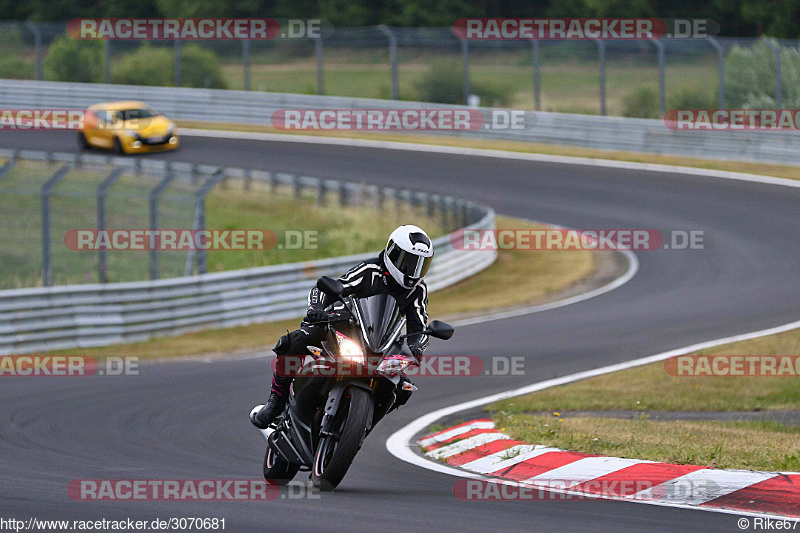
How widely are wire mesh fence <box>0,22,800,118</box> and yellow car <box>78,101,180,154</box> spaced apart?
5726 mm

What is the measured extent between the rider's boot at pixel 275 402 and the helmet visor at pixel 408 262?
1159mm

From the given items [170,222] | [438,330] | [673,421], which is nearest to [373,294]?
[438,330]

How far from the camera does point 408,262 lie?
7410mm

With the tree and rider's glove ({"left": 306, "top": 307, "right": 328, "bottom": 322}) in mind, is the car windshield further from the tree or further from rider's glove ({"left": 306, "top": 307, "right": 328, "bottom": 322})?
rider's glove ({"left": 306, "top": 307, "right": 328, "bottom": 322})

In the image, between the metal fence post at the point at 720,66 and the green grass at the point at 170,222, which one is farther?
the metal fence post at the point at 720,66

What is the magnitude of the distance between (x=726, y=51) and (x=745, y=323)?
16828 mm

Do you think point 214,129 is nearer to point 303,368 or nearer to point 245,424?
point 245,424

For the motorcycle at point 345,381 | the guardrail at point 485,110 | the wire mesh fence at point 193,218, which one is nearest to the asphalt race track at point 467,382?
the motorcycle at point 345,381

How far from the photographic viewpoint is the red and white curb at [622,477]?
697 cm

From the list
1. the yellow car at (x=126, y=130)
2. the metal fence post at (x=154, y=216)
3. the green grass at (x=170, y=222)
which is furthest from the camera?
the yellow car at (x=126, y=130)

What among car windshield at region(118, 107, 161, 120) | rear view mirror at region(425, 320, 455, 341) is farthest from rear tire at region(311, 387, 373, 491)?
car windshield at region(118, 107, 161, 120)

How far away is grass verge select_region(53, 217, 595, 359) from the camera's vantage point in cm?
1616

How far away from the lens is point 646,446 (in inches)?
350

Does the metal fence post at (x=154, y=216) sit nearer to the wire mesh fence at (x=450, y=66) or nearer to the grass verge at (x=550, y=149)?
the grass verge at (x=550, y=149)
